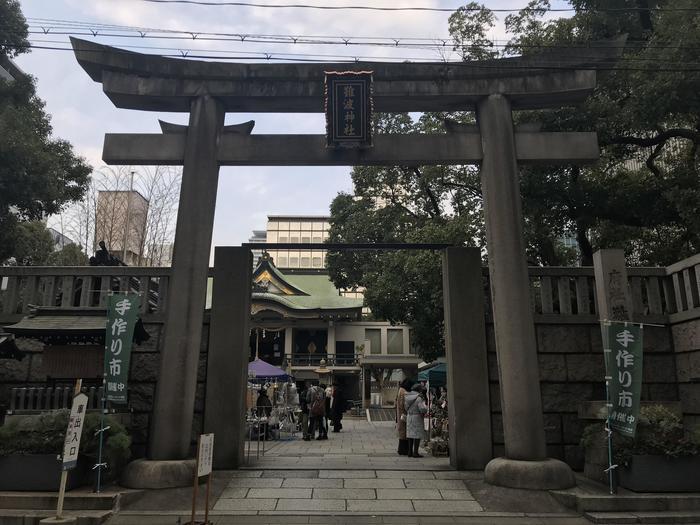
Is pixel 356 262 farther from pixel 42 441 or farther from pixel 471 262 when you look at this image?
pixel 42 441

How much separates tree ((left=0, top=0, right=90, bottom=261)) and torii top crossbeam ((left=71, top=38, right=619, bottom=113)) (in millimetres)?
5349

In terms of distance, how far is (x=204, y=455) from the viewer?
254 inches

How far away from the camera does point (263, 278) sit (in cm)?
4184

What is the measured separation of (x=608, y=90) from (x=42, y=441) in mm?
14309

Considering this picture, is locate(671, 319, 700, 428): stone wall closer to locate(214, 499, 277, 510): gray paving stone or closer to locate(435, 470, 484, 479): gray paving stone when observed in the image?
locate(435, 470, 484, 479): gray paving stone

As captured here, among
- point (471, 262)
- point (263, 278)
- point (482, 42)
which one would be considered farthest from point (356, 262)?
point (471, 262)

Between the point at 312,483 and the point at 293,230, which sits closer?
the point at 312,483

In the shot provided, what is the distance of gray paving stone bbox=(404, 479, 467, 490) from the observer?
8234mm

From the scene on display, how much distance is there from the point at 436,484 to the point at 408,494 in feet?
2.28

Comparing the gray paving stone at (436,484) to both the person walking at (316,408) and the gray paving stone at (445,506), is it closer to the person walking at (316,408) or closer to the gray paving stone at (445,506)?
the gray paving stone at (445,506)

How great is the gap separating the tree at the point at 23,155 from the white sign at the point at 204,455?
10762mm

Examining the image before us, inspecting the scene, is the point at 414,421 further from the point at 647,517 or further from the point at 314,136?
the point at 314,136

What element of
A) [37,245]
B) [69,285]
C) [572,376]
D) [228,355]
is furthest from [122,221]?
[572,376]

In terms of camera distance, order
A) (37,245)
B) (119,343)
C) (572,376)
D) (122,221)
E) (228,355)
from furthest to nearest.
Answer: (37,245)
(122,221)
(572,376)
(228,355)
(119,343)
